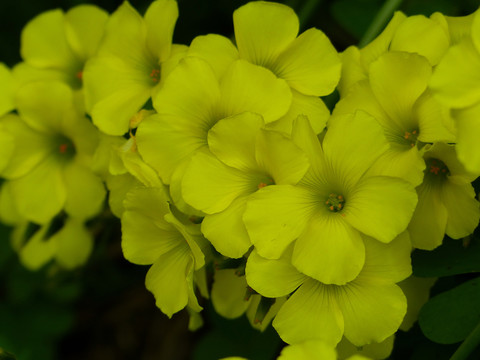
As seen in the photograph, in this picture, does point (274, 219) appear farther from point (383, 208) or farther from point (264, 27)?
point (264, 27)

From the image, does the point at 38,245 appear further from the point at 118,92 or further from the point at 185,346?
the point at 185,346

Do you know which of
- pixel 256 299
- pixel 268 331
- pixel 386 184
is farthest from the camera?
pixel 268 331

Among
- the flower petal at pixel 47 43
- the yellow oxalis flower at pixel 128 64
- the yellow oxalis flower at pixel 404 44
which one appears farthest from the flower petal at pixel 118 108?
the yellow oxalis flower at pixel 404 44

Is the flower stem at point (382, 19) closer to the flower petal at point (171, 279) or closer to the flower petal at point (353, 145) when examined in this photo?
→ the flower petal at point (353, 145)

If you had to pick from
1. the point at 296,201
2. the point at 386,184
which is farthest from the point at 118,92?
the point at 386,184

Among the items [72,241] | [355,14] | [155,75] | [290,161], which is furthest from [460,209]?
[72,241]
